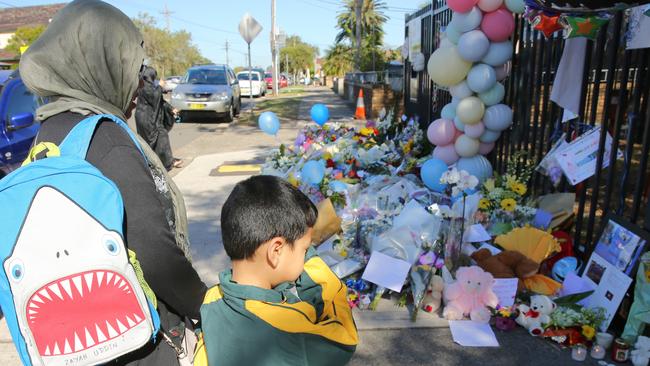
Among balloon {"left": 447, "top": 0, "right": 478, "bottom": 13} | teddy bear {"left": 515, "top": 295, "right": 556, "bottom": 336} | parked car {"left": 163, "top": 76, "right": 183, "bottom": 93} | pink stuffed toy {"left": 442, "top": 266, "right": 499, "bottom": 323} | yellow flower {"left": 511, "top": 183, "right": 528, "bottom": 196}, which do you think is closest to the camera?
teddy bear {"left": 515, "top": 295, "right": 556, "bottom": 336}

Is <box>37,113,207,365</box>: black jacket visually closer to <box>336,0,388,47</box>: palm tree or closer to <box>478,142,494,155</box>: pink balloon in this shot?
<box>478,142,494,155</box>: pink balloon

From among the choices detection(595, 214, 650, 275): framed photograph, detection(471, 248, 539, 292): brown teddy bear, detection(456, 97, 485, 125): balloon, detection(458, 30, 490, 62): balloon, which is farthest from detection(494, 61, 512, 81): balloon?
detection(471, 248, 539, 292): brown teddy bear

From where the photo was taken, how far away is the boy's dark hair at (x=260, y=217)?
130 cm

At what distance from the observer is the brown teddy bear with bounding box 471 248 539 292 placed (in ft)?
10.4

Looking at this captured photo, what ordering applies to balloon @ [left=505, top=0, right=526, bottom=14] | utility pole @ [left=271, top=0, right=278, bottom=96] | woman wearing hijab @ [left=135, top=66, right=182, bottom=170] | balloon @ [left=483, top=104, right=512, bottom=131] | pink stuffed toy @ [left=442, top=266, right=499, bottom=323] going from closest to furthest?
pink stuffed toy @ [left=442, top=266, right=499, bottom=323], balloon @ [left=505, top=0, right=526, bottom=14], balloon @ [left=483, top=104, right=512, bottom=131], woman wearing hijab @ [left=135, top=66, right=182, bottom=170], utility pole @ [left=271, top=0, right=278, bottom=96]

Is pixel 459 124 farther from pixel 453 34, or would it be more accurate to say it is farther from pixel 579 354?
→ pixel 579 354

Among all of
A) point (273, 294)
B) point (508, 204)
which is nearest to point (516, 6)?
point (508, 204)

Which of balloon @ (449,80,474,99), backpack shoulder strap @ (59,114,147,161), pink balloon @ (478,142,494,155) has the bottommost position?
pink balloon @ (478,142,494,155)

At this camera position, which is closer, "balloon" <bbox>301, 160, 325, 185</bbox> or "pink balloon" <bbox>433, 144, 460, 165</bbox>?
"balloon" <bbox>301, 160, 325, 185</bbox>

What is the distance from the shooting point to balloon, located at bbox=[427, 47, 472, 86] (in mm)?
4676

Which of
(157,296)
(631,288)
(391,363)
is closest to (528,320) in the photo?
(631,288)

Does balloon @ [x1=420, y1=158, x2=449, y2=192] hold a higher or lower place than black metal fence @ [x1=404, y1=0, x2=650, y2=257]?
lower

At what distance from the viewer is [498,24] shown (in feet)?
14.5

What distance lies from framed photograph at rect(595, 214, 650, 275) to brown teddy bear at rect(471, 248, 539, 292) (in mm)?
459
